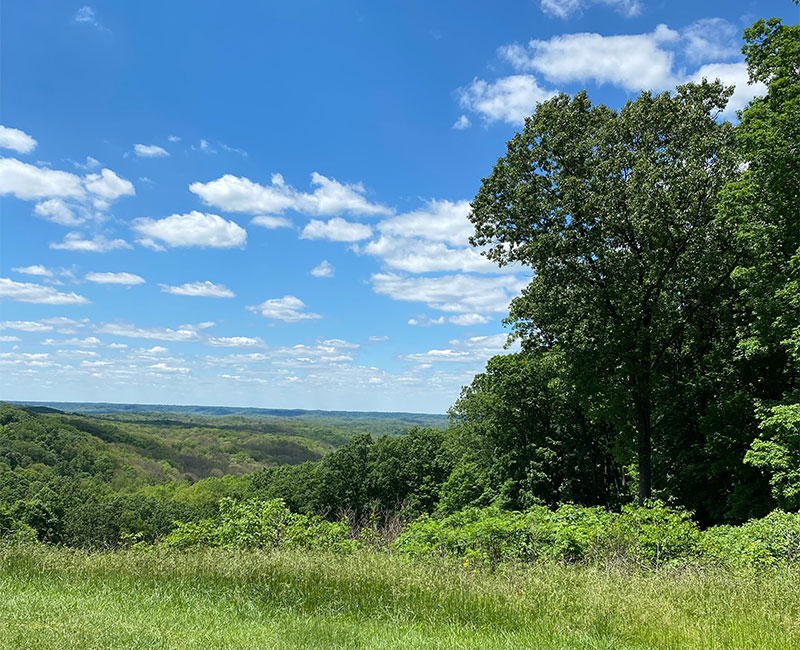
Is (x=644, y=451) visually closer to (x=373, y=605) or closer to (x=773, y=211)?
(x=773, y=211)

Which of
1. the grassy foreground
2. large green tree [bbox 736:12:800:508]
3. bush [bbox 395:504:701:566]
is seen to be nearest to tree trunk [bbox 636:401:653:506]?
large green tree [bbox 736:12:800:508]

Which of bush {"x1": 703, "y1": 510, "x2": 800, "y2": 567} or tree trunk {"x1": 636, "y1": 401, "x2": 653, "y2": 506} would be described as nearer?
bush {"x1": 703, "y1": 510, "x2": 800, "y2": 567}

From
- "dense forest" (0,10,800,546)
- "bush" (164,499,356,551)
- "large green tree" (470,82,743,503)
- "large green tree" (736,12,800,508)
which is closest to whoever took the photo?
"bush" (164,499,356,551)

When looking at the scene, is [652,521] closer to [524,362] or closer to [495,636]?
[495,636]

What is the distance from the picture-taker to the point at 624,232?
1600 cm

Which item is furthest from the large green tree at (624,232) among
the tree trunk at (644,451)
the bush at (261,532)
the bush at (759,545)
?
the bush at (261,532)

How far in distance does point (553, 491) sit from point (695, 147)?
65.2ft

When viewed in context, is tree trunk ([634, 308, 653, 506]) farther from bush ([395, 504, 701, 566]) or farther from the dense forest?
bush ([395, 504, 701, 566])

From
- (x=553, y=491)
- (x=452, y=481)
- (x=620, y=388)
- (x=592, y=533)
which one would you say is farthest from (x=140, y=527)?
(x=592, y=533)

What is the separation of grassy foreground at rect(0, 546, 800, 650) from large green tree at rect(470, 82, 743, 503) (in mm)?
11140

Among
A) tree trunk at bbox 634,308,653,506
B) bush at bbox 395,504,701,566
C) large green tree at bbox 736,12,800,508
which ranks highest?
large green tree at bbox 736,12,800,508

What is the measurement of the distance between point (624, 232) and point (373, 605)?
47.1 ft

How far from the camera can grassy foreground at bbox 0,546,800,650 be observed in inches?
167

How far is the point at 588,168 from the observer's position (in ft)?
53.0
